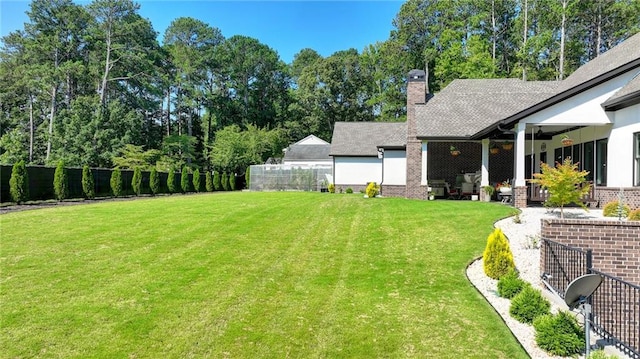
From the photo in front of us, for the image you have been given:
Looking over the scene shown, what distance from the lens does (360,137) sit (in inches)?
1070

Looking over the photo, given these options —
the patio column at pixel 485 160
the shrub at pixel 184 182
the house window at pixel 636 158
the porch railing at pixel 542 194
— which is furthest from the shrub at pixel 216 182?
the house window at pixel 636 158

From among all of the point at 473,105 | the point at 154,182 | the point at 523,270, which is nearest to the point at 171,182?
Result: the point at 154,182

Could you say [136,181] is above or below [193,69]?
below

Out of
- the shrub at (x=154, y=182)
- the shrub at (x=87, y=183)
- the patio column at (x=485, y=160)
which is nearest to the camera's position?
the patio column at (x=485, y=160)

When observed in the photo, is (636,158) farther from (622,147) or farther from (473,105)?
(473,105)

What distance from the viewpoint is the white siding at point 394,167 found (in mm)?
20531

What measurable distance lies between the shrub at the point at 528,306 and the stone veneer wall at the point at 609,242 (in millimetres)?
1513

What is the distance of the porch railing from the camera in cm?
1198

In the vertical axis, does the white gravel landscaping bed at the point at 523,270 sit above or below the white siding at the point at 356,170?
below

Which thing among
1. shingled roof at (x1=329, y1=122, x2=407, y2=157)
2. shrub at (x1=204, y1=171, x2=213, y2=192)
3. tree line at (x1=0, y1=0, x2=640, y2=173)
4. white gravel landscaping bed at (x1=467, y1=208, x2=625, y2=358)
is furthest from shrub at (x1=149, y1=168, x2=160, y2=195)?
white gravel landscaping bed at (x1=467, y1=208, x2=625, y2=358)

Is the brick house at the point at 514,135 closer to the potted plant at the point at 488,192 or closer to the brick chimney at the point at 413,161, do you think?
the brick chimney at the point at 413,161

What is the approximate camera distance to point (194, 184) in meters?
29.8

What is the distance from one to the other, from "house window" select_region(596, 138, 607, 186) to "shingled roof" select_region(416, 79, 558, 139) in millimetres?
4595

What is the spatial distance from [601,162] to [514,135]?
302 cm
